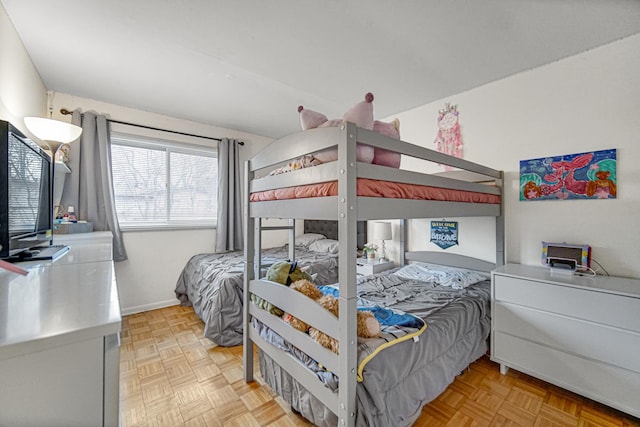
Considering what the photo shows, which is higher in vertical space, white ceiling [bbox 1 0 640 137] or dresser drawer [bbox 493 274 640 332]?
white ceiling [bbox 1 0 640 137]

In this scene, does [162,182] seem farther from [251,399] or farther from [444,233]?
[444,233]

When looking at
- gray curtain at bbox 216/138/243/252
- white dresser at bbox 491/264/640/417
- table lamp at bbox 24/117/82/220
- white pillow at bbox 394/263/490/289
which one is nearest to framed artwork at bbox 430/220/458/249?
white pillow at bbox 394/263/490/289

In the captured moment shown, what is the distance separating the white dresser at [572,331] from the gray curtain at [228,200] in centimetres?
302

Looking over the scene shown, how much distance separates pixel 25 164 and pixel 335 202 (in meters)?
1.66

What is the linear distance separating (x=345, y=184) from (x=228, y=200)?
2.88 m

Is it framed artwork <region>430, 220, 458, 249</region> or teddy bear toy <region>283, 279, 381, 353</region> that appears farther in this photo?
framed artwork <region>430, 220, 458, 249</region>

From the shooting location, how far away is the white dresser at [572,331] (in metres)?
1.44

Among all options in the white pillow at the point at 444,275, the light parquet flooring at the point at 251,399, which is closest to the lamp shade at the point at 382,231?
the white pillow at the point at 444,275

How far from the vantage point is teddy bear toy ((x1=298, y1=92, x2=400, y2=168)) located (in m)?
1.18

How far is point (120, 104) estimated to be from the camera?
2.89m

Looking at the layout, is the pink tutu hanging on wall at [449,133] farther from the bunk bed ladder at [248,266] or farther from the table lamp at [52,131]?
the table lamp at [52,131]

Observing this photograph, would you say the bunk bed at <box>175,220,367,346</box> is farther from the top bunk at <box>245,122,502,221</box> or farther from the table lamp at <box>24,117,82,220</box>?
the table lamp at <box>24,117,82,220</box>

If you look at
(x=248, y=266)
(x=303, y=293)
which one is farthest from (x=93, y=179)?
(x=303, y=293)

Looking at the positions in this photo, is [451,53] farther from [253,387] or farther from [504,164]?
[253,387]
